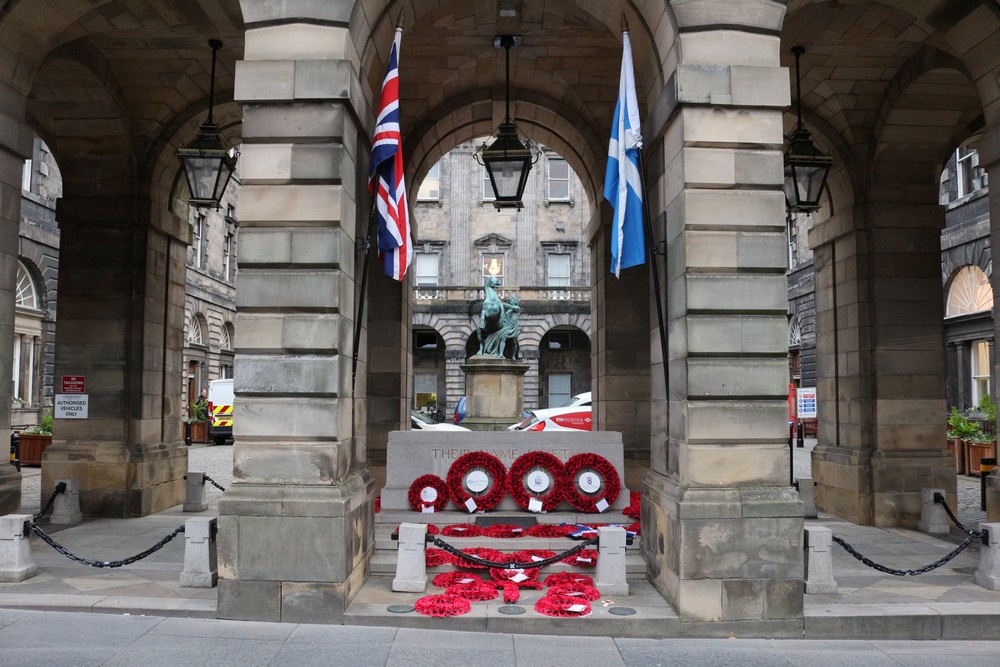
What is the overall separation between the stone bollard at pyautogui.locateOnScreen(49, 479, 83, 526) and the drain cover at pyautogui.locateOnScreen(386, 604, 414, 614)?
7606mm

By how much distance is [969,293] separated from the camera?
27.0 m

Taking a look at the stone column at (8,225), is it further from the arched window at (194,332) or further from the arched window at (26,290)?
the arched window at (194,332)

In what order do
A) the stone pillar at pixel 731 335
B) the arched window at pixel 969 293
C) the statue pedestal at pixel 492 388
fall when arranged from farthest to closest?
the arched window at pixel 969 293
the statue pedestal at pixel 492 388
the stone pillar at pixel 731 335

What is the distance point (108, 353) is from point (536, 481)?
8084 millimetres

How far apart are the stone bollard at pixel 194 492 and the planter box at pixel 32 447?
10.9 meters

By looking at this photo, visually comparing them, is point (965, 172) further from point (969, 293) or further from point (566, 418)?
point (566, 418)

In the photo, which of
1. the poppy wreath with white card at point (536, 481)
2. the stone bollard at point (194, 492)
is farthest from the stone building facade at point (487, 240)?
the poppy wreath with white card at point (536, 481)

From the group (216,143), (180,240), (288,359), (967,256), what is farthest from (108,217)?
(967,256)

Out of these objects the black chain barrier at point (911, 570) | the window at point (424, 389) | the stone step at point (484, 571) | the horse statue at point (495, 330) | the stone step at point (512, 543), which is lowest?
the stone step at point (484, 571)

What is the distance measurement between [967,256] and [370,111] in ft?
80.1

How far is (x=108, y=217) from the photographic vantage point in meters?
13.7

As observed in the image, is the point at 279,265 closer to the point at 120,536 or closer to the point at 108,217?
the point at 120,536

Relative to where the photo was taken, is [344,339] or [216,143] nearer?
[344,339]

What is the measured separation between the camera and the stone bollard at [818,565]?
808cm
